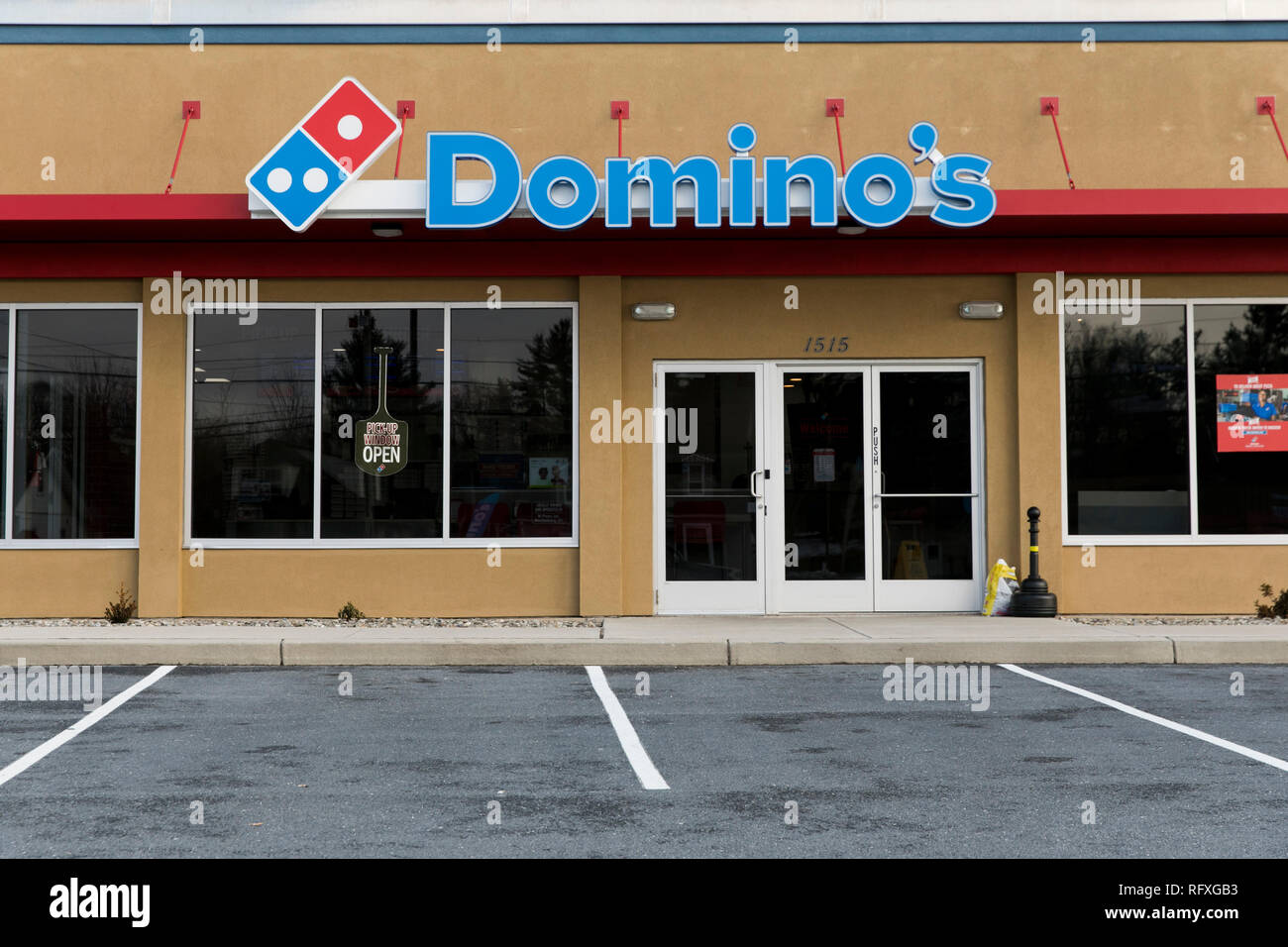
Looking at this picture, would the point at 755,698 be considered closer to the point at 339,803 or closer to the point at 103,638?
the point at 339,803

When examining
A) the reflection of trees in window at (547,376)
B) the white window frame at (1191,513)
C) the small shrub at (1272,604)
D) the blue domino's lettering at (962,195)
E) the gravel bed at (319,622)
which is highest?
the blue domino's lettering at (962,195)

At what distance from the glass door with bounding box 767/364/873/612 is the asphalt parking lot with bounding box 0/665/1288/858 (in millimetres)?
3398

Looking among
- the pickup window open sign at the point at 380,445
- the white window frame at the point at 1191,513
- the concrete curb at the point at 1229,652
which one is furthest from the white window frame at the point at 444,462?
the concrete curb at the point at 1229,652

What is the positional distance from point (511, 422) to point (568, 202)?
2.49 metres

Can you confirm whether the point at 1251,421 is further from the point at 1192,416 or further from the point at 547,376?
the point at 547,376

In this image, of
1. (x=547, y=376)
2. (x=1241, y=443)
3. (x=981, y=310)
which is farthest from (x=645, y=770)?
(x=1241, y=443)

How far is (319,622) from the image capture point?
12836mm

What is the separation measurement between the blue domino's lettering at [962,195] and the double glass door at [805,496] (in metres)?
1.93

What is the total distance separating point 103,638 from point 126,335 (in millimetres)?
3881

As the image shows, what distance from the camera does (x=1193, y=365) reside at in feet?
43.9

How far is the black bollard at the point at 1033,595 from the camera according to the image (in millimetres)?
12742

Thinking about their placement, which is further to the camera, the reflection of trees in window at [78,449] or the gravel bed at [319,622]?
the reflection of trees in window at [78,449]

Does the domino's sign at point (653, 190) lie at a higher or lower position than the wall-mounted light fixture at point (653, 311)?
higher

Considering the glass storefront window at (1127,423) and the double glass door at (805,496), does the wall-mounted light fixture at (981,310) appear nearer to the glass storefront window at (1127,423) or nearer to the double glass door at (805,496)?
the double glass door at (805,496)
